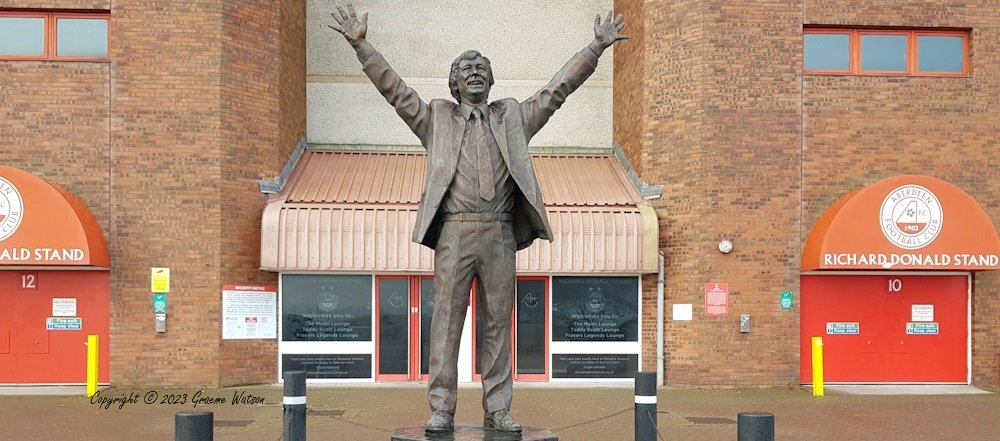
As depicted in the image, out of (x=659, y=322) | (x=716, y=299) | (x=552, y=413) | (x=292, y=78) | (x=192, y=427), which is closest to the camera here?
(x=192, y=427)

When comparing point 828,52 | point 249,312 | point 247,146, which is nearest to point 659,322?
point 828,52

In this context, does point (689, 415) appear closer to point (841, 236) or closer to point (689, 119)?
point (841, 236)

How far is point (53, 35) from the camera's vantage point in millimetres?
17203

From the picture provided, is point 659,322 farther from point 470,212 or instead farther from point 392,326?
point 470,212

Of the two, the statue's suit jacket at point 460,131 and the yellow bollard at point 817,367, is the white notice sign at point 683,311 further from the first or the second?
the statue's suit jacket at point 460,131

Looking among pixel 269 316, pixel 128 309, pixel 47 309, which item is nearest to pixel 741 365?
pixel 269 316

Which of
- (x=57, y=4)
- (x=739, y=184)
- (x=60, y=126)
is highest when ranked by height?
(x=57, y=4)

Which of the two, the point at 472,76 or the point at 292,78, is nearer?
the point at 472,76

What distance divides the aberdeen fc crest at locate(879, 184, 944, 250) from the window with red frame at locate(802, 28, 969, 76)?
2.56 m

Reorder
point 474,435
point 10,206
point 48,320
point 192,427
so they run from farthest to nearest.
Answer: point 48,320 → point 10,206 → point 474,435 → point 192,427

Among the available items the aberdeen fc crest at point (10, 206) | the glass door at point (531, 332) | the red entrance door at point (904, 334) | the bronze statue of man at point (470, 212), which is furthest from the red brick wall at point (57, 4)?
the red entrance door at point (904, 334)

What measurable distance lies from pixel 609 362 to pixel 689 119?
4.45 m

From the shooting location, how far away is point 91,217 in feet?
54.7

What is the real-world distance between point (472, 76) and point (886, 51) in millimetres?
12557
